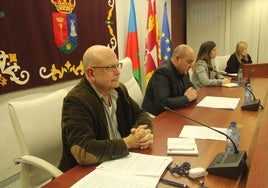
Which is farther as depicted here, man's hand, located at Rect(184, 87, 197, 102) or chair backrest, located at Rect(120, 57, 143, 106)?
chair backrest, located at Rect(120, 57, 143, 106)

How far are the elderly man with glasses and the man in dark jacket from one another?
60cm

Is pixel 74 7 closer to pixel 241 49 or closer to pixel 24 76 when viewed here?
pixel 24 76

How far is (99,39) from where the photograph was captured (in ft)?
10.7

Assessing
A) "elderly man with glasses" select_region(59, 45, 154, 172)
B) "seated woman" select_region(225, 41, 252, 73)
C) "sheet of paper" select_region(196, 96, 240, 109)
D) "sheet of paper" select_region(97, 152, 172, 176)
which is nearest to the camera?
"sheet of paper" select_region(97, 152, 172, 176)

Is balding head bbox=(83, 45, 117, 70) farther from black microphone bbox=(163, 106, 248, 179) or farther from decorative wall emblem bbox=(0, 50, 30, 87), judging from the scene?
decorative wall emblem bbox=(0, 50, 30, 87)

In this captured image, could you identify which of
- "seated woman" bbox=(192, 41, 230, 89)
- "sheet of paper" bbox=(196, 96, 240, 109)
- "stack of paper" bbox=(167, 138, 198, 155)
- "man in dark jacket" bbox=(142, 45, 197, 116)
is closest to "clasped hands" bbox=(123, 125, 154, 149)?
"stack of paper" bbox=(167, 138, 198, 155)

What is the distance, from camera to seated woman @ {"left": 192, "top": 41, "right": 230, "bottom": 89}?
9.91ft

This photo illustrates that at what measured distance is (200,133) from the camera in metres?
1.54

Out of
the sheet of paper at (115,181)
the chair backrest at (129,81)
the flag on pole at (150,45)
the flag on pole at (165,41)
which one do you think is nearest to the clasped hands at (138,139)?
the sheet of paper at (115,181)

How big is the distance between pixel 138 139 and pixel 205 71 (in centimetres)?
209

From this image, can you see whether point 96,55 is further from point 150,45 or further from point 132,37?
point 150,45

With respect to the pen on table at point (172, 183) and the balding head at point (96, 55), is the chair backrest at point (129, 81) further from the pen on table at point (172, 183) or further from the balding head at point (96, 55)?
the pen on table at point (172, 183)

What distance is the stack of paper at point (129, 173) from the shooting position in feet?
3.37

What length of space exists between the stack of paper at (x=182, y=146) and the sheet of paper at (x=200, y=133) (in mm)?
77
